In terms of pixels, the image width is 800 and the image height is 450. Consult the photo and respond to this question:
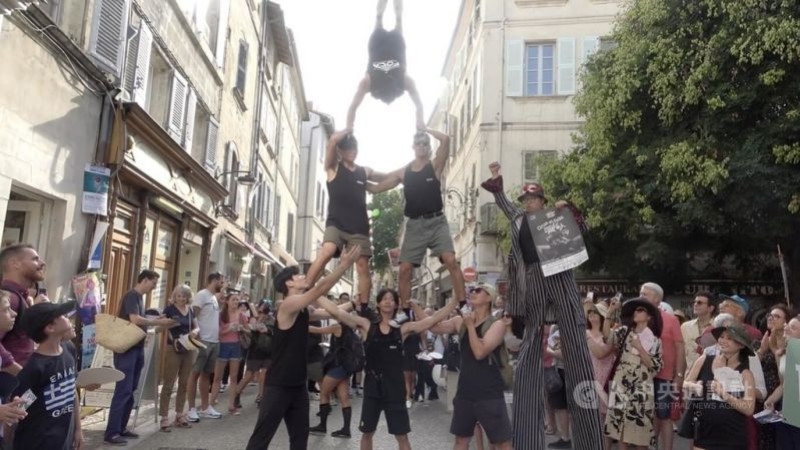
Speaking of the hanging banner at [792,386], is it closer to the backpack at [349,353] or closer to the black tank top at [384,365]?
the black tank top at [384,365]

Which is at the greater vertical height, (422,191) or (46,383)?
(422,191)

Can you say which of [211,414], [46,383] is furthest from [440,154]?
[211,414]

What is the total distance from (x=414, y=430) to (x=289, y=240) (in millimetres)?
25640

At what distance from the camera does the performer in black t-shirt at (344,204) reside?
237 inches

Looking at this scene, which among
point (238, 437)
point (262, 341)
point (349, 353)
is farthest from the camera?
point (262, 341)

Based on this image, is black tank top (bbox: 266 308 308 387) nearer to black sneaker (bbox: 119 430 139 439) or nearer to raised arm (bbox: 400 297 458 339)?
raised arm (bbox: 400 297 458 339)

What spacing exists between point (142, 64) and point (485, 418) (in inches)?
343

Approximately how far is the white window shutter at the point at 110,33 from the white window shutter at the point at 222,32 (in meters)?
5.83

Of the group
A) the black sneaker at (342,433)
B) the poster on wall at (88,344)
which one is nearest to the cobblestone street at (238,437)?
the black sneaker at (342,433)

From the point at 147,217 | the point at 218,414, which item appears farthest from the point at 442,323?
the point at 147,217

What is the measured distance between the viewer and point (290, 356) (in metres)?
5.47

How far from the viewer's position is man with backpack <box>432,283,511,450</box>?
570 cm

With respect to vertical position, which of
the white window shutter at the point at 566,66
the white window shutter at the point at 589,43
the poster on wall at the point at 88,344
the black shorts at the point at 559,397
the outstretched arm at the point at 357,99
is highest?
the white window shutter at the point at 589,43

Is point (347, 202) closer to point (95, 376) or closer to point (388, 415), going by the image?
point (388, 415)
